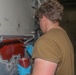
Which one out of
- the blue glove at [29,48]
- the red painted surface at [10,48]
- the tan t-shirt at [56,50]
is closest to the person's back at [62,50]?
the tan t-shirt at [56,50]

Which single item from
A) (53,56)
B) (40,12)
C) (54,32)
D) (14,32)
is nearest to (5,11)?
(14,32)

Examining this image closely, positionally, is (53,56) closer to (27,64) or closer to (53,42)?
(53,42)

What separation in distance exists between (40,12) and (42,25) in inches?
3.8

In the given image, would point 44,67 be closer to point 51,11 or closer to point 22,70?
point 51,11

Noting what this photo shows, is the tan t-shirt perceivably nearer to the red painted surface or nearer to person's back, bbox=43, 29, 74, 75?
person's back, bbox=43, 29, 74, 75

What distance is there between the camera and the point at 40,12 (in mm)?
1379

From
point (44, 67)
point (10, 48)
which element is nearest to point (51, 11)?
point (44, 67)

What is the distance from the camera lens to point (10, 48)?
1743 millimetres

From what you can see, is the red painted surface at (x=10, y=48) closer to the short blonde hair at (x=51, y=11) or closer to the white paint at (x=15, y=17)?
the white paint at (x=15, y=17)

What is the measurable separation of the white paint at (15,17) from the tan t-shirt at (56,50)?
539 millimetres

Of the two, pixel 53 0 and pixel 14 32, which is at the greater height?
pixel 53 0

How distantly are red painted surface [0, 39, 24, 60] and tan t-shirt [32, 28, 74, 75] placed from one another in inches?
19.1

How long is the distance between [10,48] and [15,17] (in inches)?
12.8

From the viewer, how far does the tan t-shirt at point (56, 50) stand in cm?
118
